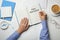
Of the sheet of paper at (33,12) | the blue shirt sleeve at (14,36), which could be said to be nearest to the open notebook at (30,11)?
the sheet of paper at (33,12)

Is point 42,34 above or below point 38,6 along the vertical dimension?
below

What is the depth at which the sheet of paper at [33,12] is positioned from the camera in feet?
4.34

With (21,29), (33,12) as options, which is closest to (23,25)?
(21,29)

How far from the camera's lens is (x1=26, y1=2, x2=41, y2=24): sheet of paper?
4.34ft

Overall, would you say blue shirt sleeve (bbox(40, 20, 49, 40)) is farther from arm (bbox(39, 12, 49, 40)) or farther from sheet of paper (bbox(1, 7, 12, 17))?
sheet of paper (bbox(1, 7, 12, 17))

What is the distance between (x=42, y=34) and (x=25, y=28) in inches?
6.2

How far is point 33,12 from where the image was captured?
133cm

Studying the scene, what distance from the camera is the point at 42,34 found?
Answer: 51.4 inches

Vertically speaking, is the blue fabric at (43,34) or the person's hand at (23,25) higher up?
the person's hand at (23,25)

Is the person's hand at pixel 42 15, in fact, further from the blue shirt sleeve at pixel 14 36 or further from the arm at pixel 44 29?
the blue shirt sleeve at pixel 14 36

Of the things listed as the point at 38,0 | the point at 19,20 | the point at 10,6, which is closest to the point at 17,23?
the point at 19,20

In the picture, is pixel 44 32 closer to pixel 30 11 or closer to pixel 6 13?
pixel 30 11

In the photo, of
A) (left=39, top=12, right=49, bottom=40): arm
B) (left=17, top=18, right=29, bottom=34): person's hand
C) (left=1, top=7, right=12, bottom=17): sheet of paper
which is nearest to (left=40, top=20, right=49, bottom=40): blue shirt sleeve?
(left=39, top=12, right=49, bottom=40): arm

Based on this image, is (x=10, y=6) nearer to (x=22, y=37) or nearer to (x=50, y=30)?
(x=22, y=37)
